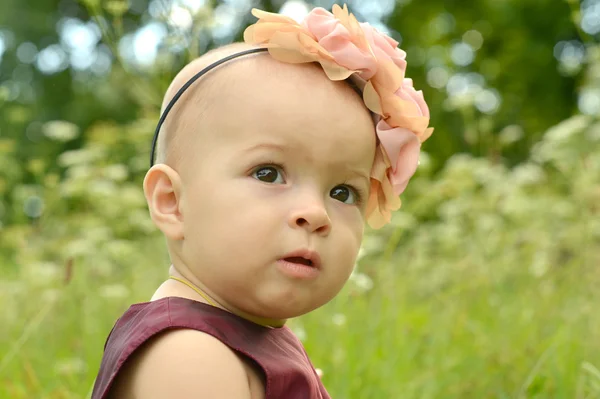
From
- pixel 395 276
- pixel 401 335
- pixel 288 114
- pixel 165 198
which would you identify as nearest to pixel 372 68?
pixel 288 114

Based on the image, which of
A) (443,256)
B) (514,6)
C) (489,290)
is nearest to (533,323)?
(489,290)

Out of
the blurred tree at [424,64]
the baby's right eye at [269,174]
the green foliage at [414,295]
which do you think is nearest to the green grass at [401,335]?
the green foliage at [414,295]

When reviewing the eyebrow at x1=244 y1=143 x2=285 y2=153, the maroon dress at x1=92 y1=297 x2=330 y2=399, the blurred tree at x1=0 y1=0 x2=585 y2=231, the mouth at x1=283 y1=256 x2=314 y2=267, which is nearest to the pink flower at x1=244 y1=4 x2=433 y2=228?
the eyebrow at x1=244 y1=143 x2=285 y2=153

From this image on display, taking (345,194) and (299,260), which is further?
(345,194)

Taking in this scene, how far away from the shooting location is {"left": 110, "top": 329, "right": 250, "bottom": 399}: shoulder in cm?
139

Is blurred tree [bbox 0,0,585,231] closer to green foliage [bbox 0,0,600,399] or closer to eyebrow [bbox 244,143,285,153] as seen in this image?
green foliage [bbox 0,0,600,399]

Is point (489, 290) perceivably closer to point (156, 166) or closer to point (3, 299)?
point (3, 299)

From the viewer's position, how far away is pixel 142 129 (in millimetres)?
3604

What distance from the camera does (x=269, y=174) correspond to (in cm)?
154

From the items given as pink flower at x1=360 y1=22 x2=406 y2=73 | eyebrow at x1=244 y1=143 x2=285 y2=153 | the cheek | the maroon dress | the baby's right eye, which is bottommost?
the maroon dress

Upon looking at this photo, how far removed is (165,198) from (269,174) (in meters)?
0.23

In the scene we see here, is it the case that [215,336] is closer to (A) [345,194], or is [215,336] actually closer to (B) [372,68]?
(A) [345,194]

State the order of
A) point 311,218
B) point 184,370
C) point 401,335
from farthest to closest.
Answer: point 401,335
point 311,218
point 184,370

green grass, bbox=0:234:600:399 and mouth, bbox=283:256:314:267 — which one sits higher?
mouth, bbox=283:256:314:267
